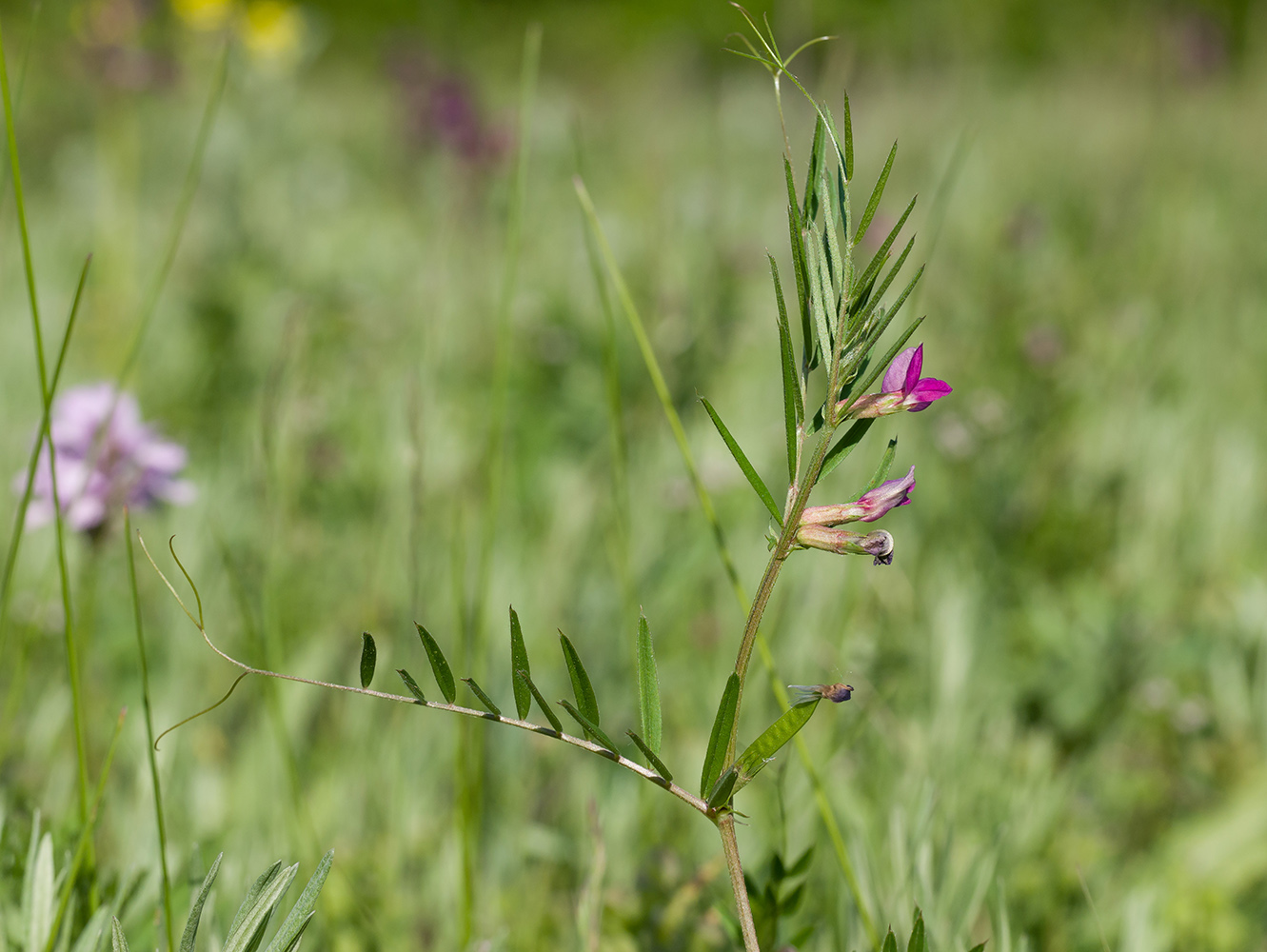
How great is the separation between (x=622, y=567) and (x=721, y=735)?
0.43 meters

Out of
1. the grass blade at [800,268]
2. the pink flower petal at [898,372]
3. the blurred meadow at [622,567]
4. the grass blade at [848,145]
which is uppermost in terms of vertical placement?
the grass blade at [848,145]

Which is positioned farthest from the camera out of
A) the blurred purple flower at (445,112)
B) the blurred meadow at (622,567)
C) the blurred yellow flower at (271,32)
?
the blurred yellow flower at (271,32)

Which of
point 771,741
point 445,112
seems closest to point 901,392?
point 771,741

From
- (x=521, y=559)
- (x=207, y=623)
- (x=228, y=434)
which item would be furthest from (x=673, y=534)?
(x=228, y=434)

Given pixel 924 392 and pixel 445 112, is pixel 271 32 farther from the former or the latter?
pixel 924 392

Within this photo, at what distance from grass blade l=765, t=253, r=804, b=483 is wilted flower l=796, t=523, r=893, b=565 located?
2 cm

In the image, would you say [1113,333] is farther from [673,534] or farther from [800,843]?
[800,843]

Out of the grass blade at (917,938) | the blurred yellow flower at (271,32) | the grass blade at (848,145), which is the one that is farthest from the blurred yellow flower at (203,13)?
the grass blade at (917,938)

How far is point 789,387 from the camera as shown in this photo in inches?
13.3

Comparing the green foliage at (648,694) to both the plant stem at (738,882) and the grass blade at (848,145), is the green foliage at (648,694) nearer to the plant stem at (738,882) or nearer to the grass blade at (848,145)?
the plant stem at (738,882)

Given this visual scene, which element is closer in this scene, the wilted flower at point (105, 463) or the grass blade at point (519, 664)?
the grass blade at point (519, 664)

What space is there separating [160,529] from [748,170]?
321 centimetres

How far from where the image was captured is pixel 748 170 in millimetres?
3951

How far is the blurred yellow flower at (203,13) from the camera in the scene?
297 centimetres
